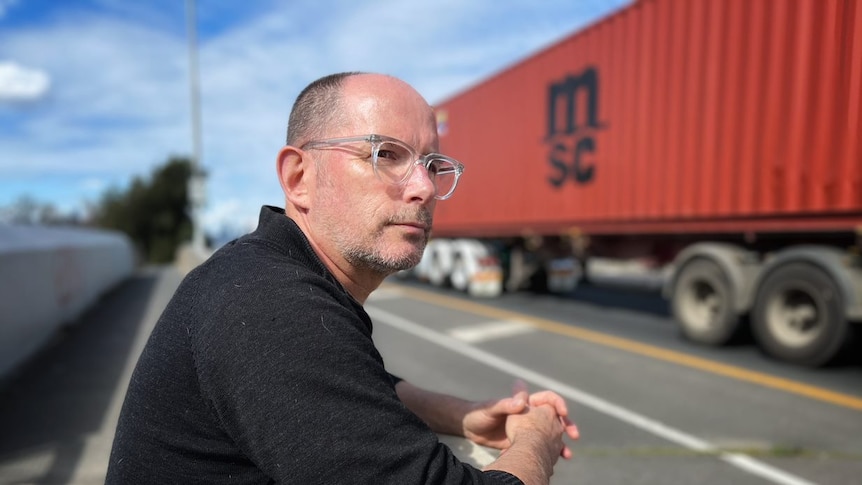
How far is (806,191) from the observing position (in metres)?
6.68

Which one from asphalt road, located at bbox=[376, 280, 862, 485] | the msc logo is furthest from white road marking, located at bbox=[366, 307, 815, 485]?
the msc logo

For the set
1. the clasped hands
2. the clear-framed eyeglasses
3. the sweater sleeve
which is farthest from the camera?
the clasped hands

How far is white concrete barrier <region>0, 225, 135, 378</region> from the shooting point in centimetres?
677

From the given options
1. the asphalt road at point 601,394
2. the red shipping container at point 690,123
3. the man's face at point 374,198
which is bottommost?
the asphalt road at point 601,394

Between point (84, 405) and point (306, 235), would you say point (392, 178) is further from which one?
point (84, 405)

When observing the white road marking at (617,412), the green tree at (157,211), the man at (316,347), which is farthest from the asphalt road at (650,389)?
the green tree at (157,211)

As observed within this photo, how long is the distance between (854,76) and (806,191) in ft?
3.92

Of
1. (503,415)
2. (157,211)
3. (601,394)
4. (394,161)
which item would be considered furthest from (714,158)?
(157,211)

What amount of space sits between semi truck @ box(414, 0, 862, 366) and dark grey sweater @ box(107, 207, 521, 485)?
6371 millimetres

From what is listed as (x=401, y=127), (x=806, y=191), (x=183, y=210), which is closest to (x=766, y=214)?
(x=806, y=191)

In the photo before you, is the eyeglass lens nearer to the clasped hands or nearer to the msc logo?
the clasped hands

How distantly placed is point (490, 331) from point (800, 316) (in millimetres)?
3852

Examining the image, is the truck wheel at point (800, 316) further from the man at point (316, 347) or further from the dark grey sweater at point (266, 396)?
the dark grey sweater at point (266, 396)

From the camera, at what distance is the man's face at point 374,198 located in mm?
1512
